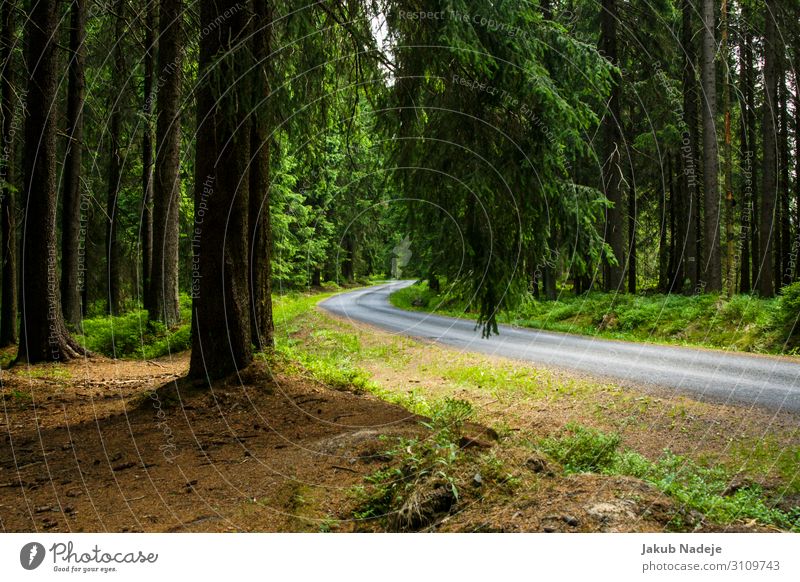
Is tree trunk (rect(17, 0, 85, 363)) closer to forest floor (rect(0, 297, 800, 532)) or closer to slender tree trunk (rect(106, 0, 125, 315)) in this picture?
slender tree trunk (rect(106, 0, 125, 315))

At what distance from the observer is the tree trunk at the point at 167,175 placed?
1293 cm

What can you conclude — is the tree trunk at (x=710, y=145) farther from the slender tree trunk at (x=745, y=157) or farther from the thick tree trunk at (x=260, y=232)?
the thick tree trunk at (x=260, y=232)

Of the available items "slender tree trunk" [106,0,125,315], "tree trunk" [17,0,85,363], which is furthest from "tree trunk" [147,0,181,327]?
"tree trunk" [17,0,85,363]

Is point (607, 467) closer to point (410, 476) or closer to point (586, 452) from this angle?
point (586, 452)

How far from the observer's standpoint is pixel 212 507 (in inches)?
189

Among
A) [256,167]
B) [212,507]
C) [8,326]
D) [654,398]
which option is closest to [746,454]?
[654,398]

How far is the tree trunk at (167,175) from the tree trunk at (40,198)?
211 centimetres

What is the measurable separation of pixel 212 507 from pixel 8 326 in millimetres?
13871

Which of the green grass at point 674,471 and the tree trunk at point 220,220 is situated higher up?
the tree trunk at point 220,220

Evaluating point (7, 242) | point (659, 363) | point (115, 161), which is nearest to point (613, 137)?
point (659, 363)

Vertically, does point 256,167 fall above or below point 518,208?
above

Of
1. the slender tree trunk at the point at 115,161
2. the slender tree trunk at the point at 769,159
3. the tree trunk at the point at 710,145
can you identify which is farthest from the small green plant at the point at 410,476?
the slender tree trunk at the point at 769,159

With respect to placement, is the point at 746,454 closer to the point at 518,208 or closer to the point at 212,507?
the point at 518,208

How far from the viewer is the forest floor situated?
4105mm
